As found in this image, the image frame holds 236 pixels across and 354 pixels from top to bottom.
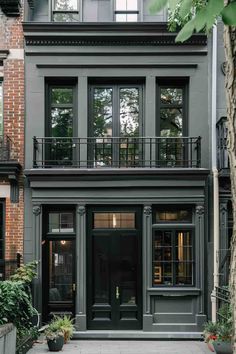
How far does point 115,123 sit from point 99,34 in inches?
85.8

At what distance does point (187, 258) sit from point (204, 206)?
4.34ft

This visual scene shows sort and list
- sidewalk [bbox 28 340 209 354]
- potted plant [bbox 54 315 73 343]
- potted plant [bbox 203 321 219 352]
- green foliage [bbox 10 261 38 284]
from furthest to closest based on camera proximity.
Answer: potted plant [bbox 54 315 73 343] → green foliage [bbox 10 261 38 284] → sidewalk [bbox 28 340 209 354] → potted plant [bbox 203 321 219 352]

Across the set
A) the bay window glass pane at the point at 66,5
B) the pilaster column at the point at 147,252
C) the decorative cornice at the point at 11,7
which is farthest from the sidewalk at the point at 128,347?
the bay window glass pane at the point at 66,5

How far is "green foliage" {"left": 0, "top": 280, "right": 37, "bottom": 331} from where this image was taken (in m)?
8.99

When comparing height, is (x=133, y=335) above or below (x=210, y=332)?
below

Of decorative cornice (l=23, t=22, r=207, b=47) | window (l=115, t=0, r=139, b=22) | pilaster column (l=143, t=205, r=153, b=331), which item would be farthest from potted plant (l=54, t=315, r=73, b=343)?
window (l=115, t=0, r=139, b=22)

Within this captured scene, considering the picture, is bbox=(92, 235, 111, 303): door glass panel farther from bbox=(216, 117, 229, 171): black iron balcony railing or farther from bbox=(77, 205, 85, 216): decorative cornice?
bbox=(216, 117, 229, 171): black iron balcony railing

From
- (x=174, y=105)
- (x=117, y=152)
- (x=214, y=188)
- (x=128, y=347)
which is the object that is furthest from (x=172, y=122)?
(x=128, y=347)

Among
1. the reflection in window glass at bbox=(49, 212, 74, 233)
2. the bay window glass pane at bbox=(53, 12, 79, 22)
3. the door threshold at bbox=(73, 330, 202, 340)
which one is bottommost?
the door threshold at bbox=(73, 330, 202, 340)

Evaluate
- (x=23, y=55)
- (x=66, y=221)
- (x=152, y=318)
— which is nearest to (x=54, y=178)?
(x=66, y=221)

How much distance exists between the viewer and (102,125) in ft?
42.1

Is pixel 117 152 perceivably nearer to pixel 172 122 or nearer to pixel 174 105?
pixel 172 122

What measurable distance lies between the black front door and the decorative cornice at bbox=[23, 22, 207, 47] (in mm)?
4110

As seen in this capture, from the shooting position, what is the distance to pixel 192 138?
12352mm
